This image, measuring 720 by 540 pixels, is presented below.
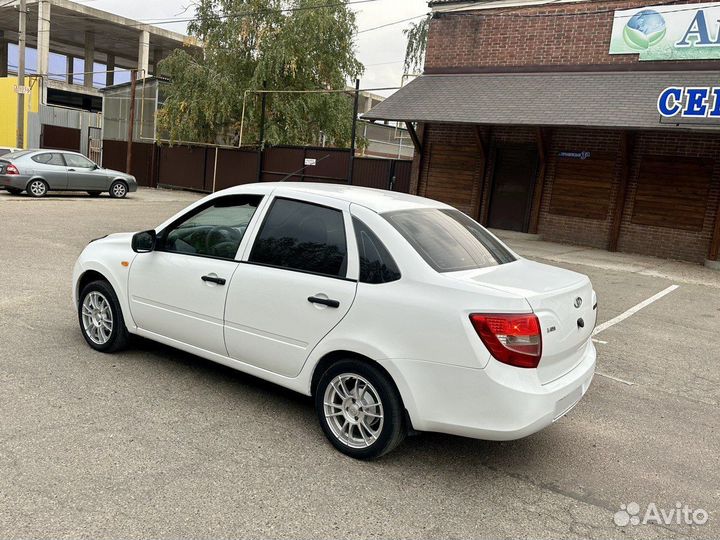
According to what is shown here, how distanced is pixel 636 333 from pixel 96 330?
598cm

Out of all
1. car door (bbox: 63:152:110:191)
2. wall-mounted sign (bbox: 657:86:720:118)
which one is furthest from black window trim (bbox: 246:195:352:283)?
car door (bbox: 63:152:110:191)

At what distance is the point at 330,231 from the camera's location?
13.2 feet

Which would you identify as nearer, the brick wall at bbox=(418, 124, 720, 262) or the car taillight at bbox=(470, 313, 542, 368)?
the car taillight at bbox=(470, 313, 542, 368)

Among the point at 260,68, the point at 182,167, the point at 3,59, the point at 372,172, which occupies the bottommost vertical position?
the point at 182,167

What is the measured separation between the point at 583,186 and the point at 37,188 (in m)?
15.6

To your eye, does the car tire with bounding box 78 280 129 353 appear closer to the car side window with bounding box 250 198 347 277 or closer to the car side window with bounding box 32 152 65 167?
the car side window with bounding box 250 198 347 277

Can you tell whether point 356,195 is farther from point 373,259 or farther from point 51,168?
point 51,168

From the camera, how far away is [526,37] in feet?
54.7

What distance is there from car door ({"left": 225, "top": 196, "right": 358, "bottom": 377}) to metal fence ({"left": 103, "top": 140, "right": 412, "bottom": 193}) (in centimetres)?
1182

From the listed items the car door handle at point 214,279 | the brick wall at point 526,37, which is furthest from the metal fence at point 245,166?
the car door handle at point 214,279

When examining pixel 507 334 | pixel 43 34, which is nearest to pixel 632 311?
pixel 507 334

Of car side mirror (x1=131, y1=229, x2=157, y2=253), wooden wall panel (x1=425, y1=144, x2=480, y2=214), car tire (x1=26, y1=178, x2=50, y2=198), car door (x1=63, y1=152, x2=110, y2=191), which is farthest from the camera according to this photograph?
car door (x1=63, y1=152, x2=110, y2=191)

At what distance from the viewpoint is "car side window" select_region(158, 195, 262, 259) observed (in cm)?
447

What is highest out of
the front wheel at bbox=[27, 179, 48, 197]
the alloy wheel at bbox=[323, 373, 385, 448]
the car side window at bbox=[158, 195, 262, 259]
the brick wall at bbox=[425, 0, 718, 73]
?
the brick wall at bbox=[425, 0, 718, 73]
